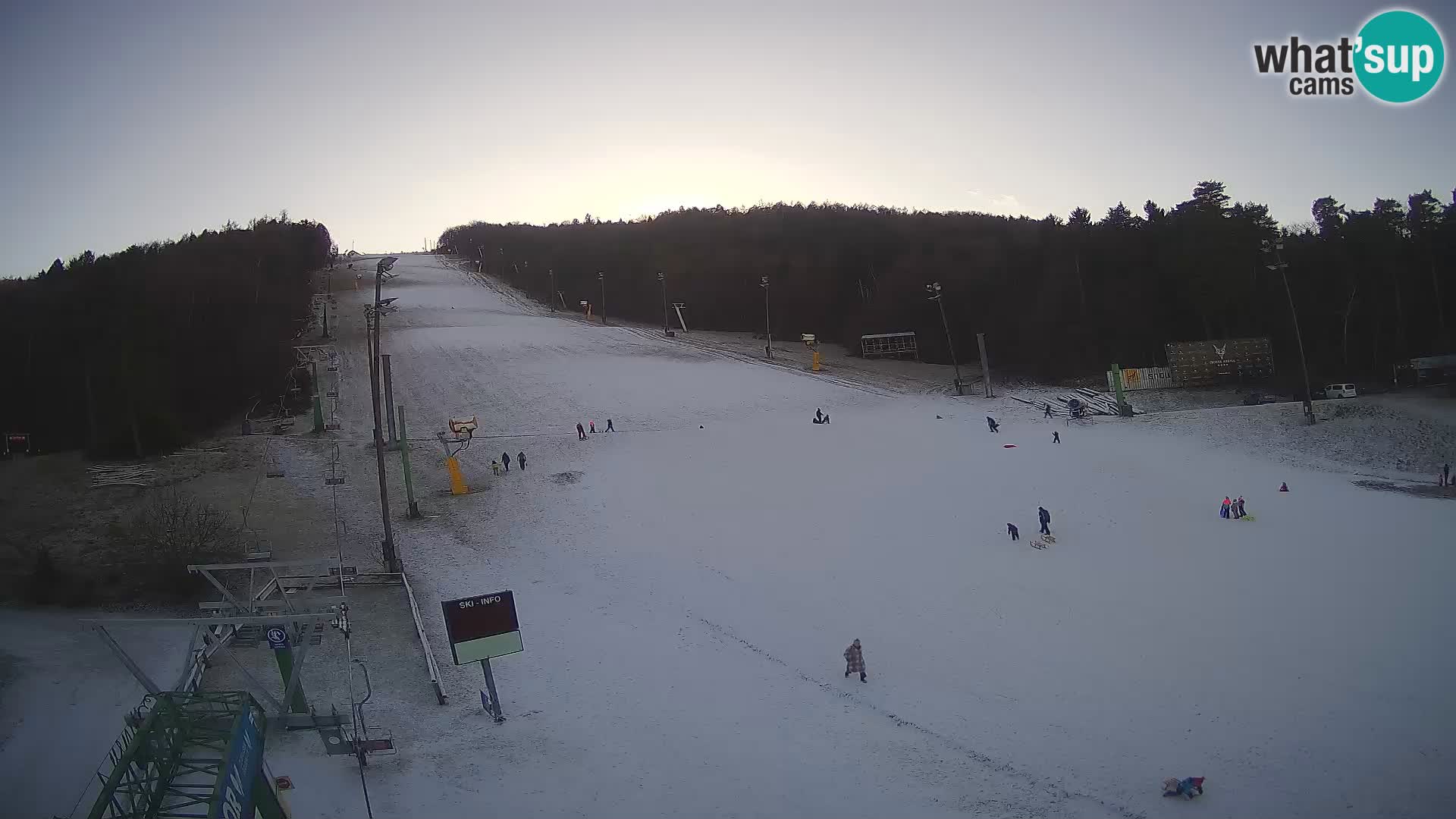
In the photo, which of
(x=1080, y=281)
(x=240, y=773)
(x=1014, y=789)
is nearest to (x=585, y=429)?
(x=1014, y=789)

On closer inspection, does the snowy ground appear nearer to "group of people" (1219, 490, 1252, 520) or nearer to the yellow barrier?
"group of people" (1219, 490, 1252, 520)

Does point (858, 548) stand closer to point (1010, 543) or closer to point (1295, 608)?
point (1010, 543)

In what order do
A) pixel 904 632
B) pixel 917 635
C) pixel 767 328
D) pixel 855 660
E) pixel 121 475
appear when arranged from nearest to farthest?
pixel 855 660, pixel 917 635, pixel 904 632, pixel 121 475, pixel 767 328

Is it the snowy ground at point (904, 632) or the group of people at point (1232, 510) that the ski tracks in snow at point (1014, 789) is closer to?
the snowy ground at point (904, 632)

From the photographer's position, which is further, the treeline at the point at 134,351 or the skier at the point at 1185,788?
the treeline at the point at 134,351

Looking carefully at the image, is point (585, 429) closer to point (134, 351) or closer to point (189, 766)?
point (134, 351)

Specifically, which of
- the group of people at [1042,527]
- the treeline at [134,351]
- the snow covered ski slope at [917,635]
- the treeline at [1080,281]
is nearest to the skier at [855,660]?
the snow covered ski slope at [917,635]

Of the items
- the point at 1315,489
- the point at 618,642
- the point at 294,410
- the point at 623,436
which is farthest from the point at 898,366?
the point at 618,642

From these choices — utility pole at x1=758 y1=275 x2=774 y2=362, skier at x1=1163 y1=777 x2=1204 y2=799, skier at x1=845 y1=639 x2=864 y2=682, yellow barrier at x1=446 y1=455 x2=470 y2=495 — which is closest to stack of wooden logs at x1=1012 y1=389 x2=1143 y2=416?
utility pole at x1=758 y1=275 x2=774 y2=362
